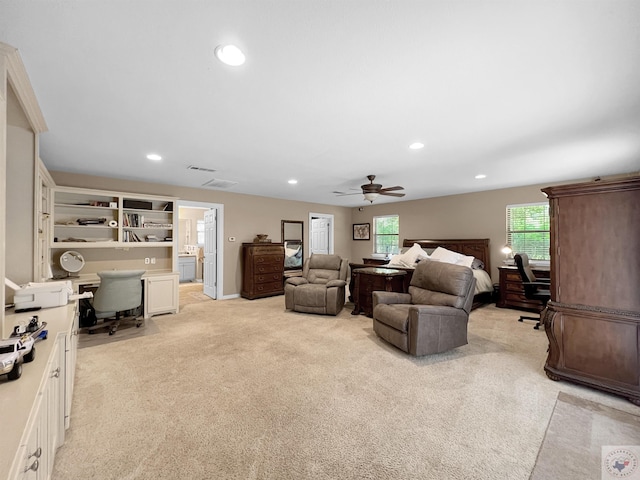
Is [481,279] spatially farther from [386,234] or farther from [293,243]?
[293,243]

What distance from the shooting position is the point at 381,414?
210 centimetres

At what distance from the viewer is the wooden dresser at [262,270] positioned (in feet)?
19.8

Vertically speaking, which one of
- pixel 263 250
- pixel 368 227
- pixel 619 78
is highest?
pixel 619 78

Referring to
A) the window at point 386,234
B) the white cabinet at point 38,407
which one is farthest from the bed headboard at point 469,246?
the white cabinet at point 38,407

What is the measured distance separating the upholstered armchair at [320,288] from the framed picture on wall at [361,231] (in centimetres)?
321

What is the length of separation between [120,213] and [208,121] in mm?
3178

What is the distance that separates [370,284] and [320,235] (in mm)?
3873

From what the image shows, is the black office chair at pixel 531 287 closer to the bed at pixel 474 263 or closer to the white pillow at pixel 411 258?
the bed at pixel 474 263

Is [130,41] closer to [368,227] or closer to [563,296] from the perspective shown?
[563,296]

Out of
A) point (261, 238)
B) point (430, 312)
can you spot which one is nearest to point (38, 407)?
point (430, 312)

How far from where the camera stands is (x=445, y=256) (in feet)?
19.3

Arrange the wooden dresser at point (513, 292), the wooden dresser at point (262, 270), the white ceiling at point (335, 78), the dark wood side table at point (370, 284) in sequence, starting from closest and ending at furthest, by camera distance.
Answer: the white ceiling at point (335, 78), the dark wood side table at point (370, 284), the wooden dresser at point (513, 292), the wooden dresser at point (262, 270)

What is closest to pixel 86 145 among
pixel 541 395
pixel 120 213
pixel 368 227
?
pixel 120 213

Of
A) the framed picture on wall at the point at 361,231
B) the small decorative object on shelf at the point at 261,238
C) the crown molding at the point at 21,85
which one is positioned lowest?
the small decorative object on shelf at the point at 261,238
